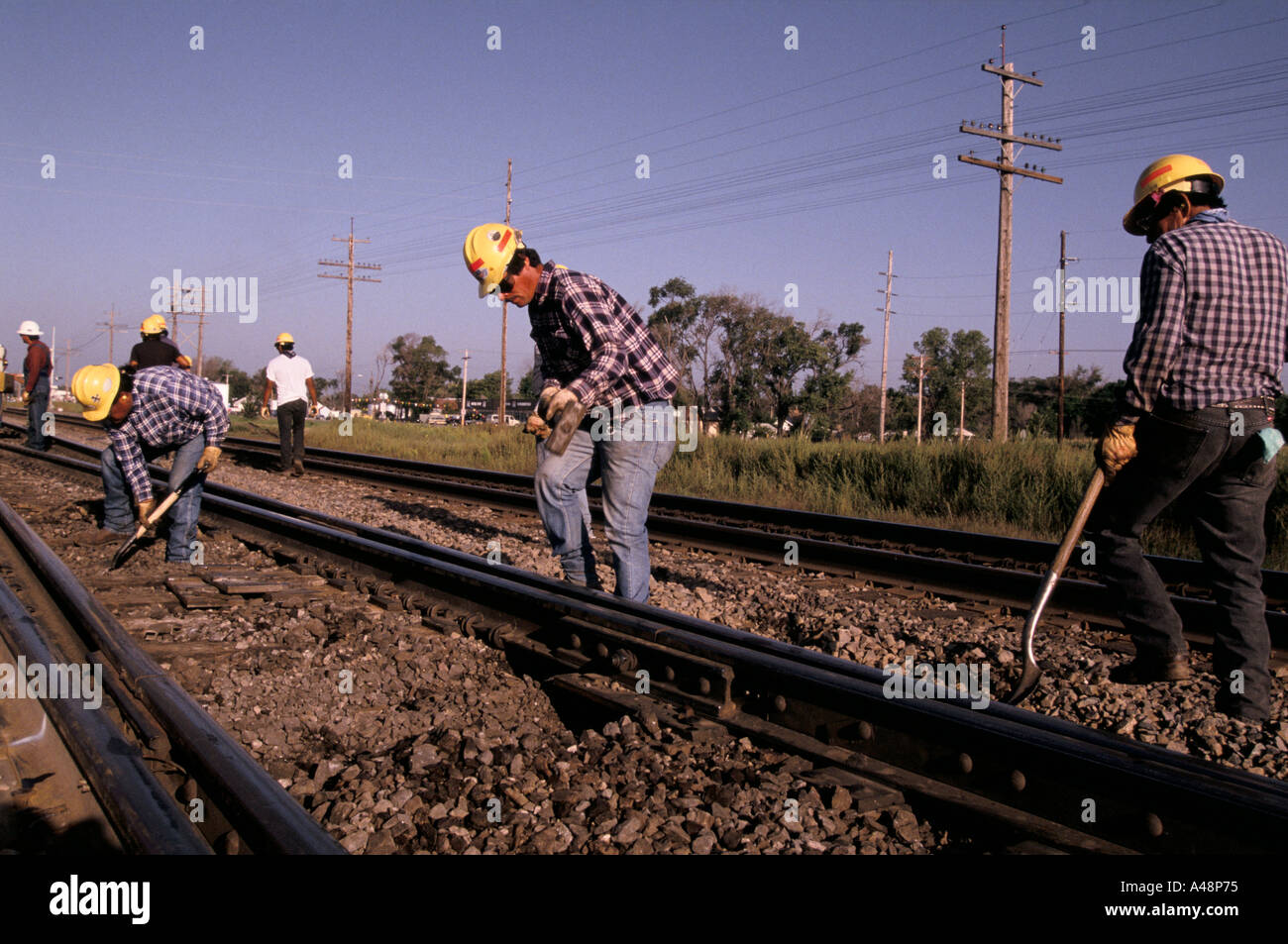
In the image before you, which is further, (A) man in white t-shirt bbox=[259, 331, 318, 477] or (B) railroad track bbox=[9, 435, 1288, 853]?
(A) man in white t-shirt bbox=[259, 331, 318, 477]

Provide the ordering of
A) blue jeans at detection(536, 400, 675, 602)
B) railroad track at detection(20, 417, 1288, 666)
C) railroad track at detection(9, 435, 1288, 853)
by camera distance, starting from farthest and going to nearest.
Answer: railroad track at detection(20, 417, 1288, 666)
blue jeans at detection(536, 400, 675, 602)
railroad track at detection(9, 435, 1288, 853)

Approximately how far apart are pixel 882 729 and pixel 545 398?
2246 millimetres

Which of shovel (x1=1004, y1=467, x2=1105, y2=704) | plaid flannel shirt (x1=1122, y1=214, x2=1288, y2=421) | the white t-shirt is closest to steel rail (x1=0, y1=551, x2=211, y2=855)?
shovel (x1=1004, y1=467, x2=1105, y2=704)

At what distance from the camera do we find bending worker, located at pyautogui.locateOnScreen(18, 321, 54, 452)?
15.1 metres

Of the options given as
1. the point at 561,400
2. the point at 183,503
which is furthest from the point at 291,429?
the point at 561,400

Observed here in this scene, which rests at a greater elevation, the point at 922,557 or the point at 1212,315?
the point at 1212,315

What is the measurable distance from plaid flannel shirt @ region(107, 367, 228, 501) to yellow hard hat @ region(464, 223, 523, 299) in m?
3.11

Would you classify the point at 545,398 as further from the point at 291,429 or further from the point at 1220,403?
the point at 291,429

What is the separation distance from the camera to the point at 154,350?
9477 millimetres

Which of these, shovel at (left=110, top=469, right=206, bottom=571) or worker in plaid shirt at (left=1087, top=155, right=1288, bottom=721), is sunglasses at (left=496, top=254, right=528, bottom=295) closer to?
worker in plaid shirt at (left=1087, top=155, right=1288, bottom=721)

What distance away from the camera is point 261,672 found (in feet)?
13.1
